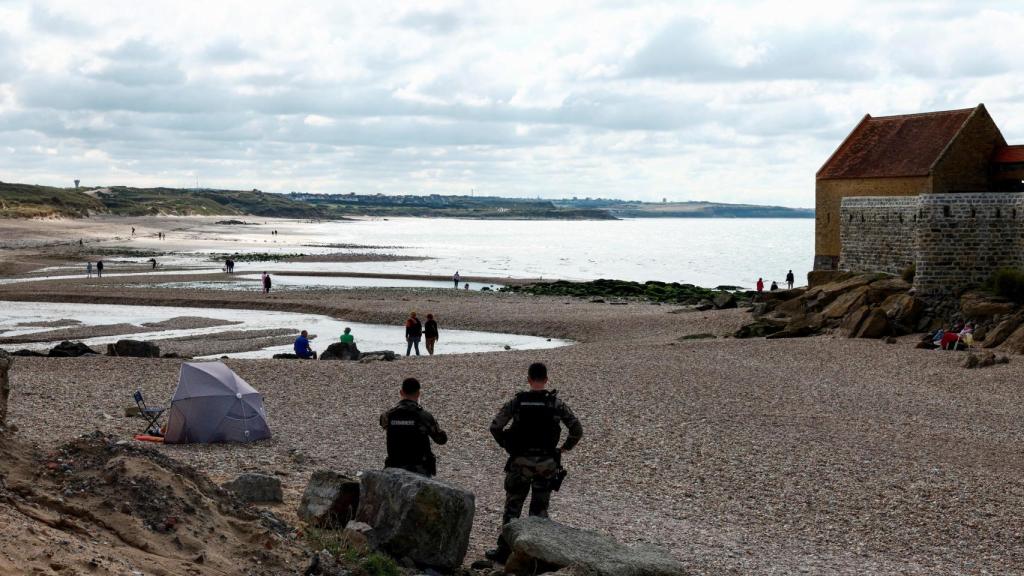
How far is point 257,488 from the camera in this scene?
10273 mm

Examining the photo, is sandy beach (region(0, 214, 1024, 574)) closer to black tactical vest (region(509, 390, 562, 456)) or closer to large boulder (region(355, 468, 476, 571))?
large boulder (region(355, 468, 476, 571))

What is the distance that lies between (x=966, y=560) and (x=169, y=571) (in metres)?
8.11

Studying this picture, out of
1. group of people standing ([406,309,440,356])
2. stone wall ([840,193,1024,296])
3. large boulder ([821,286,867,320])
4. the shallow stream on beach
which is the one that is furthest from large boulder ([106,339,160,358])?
stone wall ([840,193,1024,296])

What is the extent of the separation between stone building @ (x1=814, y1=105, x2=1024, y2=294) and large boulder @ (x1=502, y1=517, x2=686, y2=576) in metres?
24.2

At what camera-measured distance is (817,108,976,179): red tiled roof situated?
33.8 metres

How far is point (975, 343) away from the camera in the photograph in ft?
90.0

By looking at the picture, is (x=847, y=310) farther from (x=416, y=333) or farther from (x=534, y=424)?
(x=534, y=424)

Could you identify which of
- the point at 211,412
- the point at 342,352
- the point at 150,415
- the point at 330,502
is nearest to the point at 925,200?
the point at 342,352

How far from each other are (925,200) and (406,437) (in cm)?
2509

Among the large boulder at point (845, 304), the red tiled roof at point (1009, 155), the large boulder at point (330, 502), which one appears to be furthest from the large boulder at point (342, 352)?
the red tiled roof at point (1009, 155)

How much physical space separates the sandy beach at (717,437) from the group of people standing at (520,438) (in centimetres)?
87

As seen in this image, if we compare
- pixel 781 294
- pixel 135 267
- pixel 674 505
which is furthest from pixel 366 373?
pixel 135 267

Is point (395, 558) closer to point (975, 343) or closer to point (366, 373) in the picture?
point (366, 373)

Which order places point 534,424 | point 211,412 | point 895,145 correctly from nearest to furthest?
point 534,424 < point 211,412 < point 895,145
